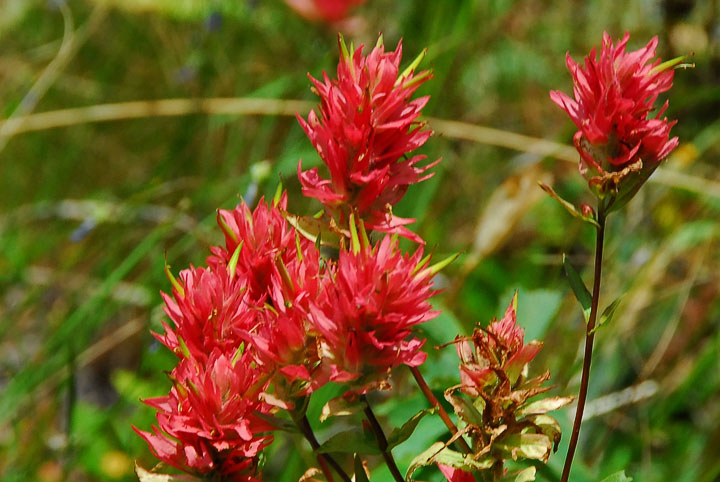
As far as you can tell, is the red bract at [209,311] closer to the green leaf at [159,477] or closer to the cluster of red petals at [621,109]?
the green leaf at [159,477]

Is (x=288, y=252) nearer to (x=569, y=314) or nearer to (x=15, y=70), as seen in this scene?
(x=569, y=314)

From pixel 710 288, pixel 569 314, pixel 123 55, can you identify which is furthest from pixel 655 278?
pixel 123 55

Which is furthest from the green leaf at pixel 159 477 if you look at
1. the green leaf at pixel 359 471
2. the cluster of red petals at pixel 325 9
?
the cluster of red petals at pixel 325 9

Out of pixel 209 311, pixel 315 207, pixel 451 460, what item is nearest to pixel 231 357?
pixel 209 311

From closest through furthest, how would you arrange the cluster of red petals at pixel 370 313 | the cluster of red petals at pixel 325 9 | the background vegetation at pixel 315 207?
the cluster of red petals at pixel 370 313, the background vegetation at pixel 315 207, the cluster of red petals at pixel 325 9

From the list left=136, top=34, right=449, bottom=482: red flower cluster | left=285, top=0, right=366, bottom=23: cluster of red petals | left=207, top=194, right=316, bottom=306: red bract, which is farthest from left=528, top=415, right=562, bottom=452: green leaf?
left=285, top=0, right=366, bottom=23: cluster of red petals

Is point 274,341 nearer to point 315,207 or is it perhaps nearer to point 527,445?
point 527,445
